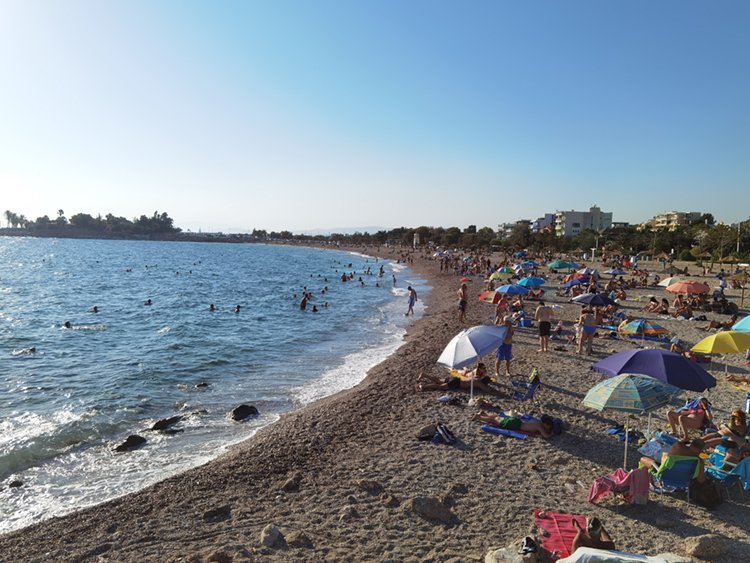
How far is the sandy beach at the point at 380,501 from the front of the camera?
228 inches

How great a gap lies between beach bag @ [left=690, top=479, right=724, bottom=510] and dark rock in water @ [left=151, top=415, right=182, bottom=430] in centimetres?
988

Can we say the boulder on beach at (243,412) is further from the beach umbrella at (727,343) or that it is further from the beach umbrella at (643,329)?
the beach umbrella at (643,329)

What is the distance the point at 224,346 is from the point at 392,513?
577 inches

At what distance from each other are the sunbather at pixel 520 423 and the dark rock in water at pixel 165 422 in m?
6.86

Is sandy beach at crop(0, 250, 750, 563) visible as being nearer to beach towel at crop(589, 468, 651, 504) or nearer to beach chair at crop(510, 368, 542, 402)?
beach towel at crop(589, 468, 651, 504)

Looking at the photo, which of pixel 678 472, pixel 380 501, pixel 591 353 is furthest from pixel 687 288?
pixel 380 501

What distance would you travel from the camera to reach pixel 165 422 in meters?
11.0

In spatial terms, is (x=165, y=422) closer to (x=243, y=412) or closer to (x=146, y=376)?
(x=243, y=412)

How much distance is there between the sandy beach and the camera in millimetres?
5785

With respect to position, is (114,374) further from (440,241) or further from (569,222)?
(569,222)

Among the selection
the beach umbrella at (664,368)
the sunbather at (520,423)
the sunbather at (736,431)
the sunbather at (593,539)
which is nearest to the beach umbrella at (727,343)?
the beach umbrella at (664,368)

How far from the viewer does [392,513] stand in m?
6.45

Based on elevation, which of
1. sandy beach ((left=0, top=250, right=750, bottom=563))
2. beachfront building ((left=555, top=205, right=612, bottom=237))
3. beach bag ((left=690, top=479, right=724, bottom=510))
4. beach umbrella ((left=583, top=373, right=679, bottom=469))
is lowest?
sandy beach ((left=0, top=250, right=750, bottom=563))

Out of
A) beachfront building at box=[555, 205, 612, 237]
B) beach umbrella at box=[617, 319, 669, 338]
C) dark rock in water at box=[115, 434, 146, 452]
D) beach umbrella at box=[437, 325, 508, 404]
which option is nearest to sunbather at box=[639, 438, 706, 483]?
beach umbrella at box=[437, 325, 508, 404]
